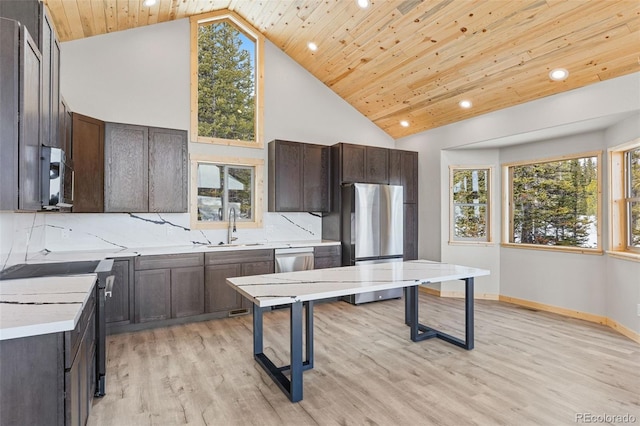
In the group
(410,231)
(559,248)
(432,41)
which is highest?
(432,41)

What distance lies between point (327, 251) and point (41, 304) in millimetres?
3705

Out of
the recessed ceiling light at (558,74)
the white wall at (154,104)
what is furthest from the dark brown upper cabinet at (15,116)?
the recessed ceiling light at (558,74)

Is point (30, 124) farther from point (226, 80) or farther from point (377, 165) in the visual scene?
point (377, 165)

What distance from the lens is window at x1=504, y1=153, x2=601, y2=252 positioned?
438 centimetres

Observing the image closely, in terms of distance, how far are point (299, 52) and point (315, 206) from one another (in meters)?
2.31

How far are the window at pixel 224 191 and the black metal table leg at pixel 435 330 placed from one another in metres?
2.49

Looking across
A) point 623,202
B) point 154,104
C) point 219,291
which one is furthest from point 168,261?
point 623,202

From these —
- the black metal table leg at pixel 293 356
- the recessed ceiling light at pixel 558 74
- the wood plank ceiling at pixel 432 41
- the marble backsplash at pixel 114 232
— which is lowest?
the black metal table leg at pixel 293 356

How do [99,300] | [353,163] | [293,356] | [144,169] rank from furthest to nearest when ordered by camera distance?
[353,163] < [144,169] < [293,356] < [99,300]

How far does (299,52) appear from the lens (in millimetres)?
5254

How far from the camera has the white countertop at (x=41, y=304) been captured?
1.38 m

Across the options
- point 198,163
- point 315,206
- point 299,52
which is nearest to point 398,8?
point 299,52

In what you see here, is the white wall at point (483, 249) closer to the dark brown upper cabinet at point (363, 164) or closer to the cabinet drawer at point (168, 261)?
the dark brown upper cabinet at point (363, 164)

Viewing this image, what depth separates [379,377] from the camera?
9.18 ft
